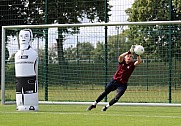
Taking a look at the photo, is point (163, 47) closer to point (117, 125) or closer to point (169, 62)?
point (169, 62)

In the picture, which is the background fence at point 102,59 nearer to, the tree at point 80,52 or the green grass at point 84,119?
the tree at point 80,52

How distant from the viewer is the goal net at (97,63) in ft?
65.0

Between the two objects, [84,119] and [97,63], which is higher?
[97,63]

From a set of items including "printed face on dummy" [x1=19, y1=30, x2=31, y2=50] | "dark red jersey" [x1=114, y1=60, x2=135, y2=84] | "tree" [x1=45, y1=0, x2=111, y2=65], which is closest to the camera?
"printed face on dummy" [x1=19, y1=30, x2=31, y2=50]

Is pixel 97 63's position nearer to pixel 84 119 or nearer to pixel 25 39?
pixel 25 39

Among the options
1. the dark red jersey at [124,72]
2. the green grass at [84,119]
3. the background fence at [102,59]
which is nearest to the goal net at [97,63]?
the background fence at [102,59]

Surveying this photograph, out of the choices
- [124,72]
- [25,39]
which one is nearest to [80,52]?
[124,72]

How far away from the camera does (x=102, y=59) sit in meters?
20.7

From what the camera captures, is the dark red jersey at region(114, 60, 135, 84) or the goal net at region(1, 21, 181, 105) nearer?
the dark red jersey at region(114, 60, 135, 84)

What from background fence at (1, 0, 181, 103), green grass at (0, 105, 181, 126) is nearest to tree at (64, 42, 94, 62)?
background fence at (1, 0, 181, 103)

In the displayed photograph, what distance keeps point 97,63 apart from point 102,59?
423mm

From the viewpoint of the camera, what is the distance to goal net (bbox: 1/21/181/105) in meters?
19.8

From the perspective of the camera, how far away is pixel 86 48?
22984 mm

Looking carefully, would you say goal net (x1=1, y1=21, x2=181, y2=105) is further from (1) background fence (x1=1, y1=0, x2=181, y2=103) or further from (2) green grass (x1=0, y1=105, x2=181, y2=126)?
(2) green grass (x1=0, y1=105, x2=181, y2=126)
